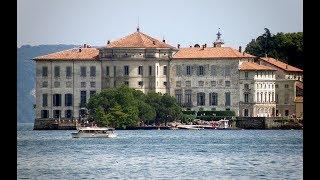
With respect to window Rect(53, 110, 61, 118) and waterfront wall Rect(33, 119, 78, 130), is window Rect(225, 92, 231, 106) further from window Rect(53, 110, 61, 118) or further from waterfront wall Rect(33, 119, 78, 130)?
window Rect(53, 110, 61, 118)

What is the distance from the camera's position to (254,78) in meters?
112

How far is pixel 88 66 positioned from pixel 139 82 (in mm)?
4863

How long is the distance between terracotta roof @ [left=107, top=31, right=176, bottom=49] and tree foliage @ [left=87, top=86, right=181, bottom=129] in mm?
9572

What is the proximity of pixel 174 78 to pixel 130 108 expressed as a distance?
668 inches

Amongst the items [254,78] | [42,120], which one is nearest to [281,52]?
[254,78]

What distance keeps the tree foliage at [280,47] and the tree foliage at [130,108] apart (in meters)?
14.6

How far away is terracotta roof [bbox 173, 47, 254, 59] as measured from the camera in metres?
113

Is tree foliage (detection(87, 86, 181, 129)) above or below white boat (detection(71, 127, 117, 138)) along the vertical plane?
above

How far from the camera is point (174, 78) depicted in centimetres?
11338

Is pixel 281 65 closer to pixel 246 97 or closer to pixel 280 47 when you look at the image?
pixel 246 97

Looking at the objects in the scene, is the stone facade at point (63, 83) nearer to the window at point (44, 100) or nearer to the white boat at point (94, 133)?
the window at point (44, 100)

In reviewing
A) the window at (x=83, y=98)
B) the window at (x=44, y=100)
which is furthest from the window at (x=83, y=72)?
the window at (x=44, y=100)

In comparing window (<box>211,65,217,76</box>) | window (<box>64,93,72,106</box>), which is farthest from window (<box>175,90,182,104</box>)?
window (<box>64,93,72,106</box>)
